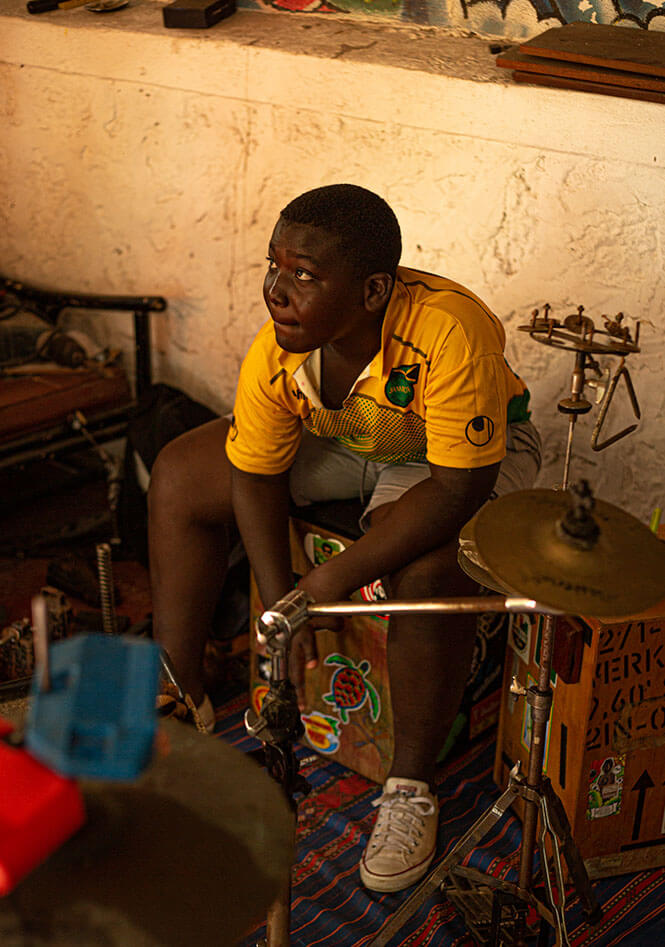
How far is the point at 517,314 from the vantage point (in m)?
2.49

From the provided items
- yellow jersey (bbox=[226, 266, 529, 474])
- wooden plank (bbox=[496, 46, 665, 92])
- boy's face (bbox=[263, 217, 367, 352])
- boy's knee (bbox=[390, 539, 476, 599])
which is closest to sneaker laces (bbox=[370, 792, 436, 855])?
boy's knee (bbox=[390, 539, 476, 599])

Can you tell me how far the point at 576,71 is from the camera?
2191 millimetres

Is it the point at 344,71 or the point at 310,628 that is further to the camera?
the point at 344,71

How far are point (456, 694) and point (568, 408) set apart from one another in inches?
23.9

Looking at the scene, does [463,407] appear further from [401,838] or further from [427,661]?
[401,838]

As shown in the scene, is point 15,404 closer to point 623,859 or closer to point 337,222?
point 337,222

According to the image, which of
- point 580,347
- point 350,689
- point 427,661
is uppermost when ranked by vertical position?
point 580,347

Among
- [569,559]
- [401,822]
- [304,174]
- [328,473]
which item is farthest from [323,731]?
[304,174]

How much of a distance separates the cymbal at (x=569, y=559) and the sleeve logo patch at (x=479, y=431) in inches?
22.4

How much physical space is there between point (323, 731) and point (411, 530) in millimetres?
675

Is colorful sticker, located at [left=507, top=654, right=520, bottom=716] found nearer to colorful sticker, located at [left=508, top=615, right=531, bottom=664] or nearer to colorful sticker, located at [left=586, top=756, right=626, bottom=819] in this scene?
colorful sticker, located at [left=508, top=615, right=531, bottom=664]

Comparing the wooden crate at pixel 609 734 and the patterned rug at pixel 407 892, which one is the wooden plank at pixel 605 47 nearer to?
the wooden crate at pixel 609 734

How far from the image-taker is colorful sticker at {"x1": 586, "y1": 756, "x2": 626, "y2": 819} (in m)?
1.90

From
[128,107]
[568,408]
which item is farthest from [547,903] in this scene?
[128,107]
